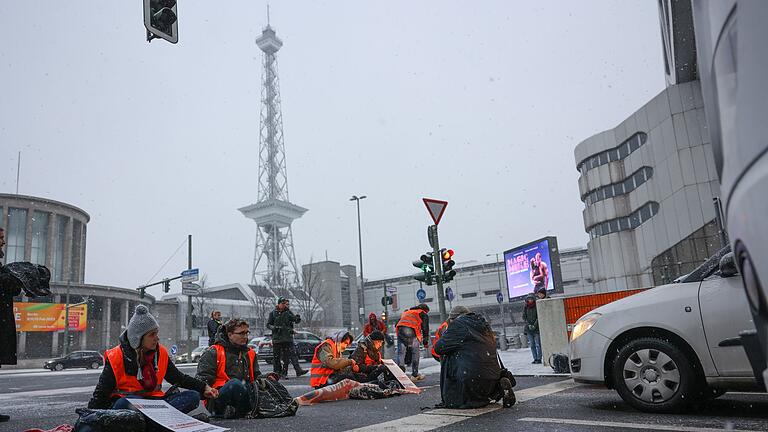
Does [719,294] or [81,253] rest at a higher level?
[81,253]

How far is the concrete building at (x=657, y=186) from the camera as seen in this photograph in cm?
3450

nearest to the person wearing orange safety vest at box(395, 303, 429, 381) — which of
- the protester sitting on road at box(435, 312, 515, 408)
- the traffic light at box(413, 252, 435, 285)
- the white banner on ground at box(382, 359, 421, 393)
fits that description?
the traffic light at box(413, 252, 435, 285)

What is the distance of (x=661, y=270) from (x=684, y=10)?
17.9 meters

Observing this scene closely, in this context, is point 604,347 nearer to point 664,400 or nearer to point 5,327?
point 664,400

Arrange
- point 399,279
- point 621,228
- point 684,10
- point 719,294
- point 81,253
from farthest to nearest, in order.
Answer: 1. point 399,279
2. point 81,253
3. point 621,228
4. point 684,10
5. point 719,294

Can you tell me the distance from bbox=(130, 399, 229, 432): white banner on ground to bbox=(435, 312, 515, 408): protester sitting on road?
114 inches

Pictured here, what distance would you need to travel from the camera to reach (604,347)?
5680 millimetres

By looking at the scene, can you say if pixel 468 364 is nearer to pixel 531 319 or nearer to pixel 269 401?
pixel 269 401

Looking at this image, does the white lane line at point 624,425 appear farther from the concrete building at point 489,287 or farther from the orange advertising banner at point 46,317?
the concrete building at point 489,287

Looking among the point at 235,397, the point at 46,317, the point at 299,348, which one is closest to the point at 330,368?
the point at 235,397

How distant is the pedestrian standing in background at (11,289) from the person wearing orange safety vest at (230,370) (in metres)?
1.95

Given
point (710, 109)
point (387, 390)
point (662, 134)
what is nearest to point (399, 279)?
point (662, 134)

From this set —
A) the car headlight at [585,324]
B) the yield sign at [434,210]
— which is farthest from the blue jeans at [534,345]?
the car headlight at [585,324]

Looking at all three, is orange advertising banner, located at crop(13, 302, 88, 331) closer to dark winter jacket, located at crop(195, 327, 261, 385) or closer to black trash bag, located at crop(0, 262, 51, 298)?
black trash bag, located at crop(0, 262, 51, 298)
